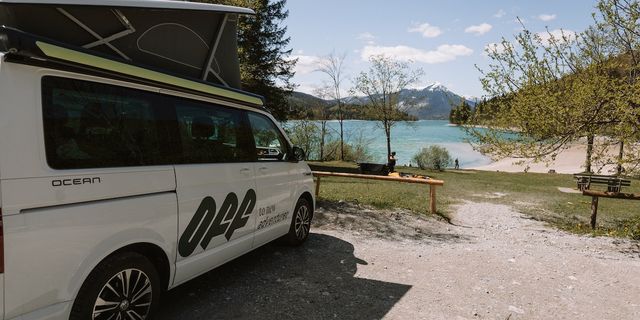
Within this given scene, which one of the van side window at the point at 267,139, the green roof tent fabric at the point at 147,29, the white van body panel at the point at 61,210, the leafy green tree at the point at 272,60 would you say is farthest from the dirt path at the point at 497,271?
A: the leafy green tree at the point at 272,60

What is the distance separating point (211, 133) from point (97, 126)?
4.51ft

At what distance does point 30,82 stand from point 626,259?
8.02 metres

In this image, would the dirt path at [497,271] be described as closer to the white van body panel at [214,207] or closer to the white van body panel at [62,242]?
the white van body panel at [214,207]

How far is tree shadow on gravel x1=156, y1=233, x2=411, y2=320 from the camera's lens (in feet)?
13.1

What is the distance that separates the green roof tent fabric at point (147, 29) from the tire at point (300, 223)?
198cm

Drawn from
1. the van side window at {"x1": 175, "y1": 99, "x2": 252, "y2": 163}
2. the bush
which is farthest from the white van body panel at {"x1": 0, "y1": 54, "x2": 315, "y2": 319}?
the bush

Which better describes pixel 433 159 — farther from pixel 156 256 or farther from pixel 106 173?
pixel 106 173

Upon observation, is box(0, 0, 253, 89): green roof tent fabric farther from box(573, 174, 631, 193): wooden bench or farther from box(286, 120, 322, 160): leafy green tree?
box(286, 120, 322, 160): leafy green tree

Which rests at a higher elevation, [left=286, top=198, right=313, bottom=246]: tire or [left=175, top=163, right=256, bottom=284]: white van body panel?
[left=175, top=163, right=256, bottom=284]: white van body panel

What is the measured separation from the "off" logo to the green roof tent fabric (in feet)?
4.29

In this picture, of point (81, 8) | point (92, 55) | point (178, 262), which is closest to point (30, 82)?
point (92, 55)

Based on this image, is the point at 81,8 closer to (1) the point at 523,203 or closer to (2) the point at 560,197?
(1) the point at 523,203

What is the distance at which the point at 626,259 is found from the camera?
6508 mm

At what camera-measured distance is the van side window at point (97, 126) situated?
2637mm
